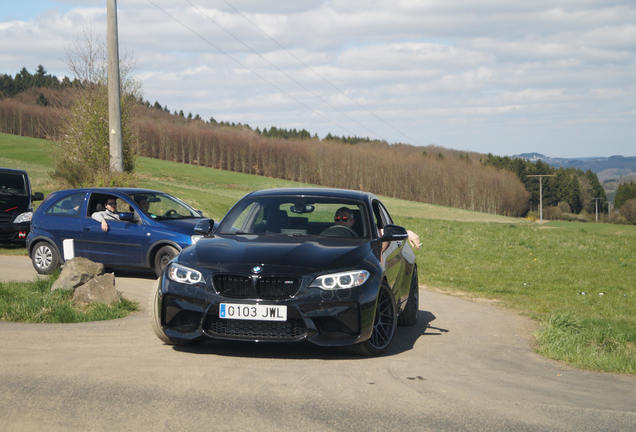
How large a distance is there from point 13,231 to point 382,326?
14.7m

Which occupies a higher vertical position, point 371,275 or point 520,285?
point 371,275

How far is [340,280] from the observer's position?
6430 millimetres

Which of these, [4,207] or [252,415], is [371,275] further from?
[4,207]

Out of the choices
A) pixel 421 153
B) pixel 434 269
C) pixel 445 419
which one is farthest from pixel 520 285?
pixel 421 153

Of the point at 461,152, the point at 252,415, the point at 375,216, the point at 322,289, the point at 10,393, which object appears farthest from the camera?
the point at 461,152

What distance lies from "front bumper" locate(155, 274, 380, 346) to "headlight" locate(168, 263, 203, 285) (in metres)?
0.05

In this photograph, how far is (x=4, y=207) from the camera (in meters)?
19.2

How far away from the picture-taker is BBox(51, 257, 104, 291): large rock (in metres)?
9.67

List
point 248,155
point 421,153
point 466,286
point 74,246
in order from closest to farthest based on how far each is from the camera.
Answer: point 74,246, point 466,286, point 248,155, point 421,153

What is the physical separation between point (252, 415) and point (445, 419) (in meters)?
1.20

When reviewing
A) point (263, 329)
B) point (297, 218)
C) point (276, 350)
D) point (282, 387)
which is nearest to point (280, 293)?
point (263, 329)

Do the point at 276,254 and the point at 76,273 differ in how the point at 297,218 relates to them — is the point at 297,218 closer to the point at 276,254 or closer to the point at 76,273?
the point at 276,254

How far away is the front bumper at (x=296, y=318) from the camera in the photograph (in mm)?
6277

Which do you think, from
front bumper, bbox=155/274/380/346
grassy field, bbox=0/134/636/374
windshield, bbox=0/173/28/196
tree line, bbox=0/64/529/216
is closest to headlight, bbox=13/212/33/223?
windshield, bbox=0/173/28/196
